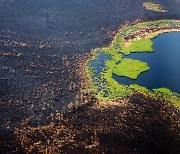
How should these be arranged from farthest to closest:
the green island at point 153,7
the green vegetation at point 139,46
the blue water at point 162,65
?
the green island at point 153,7, the green vegetation at point 139,46, the blue water at point 162,65

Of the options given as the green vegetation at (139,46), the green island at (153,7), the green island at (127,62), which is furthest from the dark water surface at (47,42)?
the green vegetation at (139,46)

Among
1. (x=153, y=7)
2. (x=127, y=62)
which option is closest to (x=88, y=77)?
(x=127, y=62)

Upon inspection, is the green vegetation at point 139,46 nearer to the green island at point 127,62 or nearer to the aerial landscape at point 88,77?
the green island at point 127,62

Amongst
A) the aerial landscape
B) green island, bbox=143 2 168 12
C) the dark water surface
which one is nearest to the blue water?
the aerial landscape

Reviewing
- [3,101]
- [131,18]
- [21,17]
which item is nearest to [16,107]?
[3,101]

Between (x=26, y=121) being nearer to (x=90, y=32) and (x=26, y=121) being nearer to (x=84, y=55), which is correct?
(x=84, y=55)

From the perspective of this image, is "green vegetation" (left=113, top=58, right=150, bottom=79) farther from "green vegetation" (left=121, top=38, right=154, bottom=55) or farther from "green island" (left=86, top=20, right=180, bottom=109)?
"green vegetation" (left=121, top=38, right=154, bottom=55)
